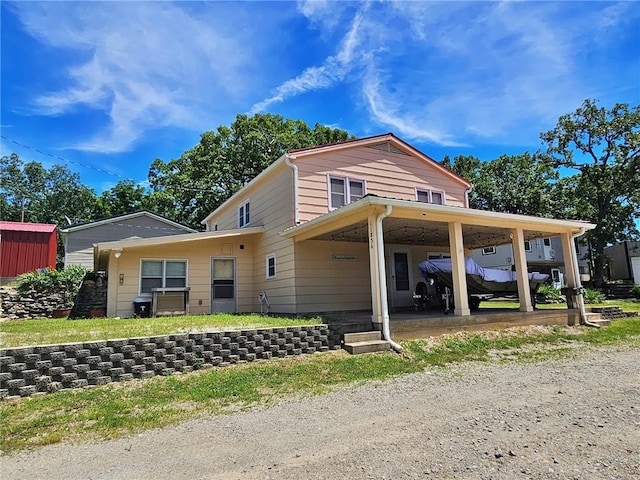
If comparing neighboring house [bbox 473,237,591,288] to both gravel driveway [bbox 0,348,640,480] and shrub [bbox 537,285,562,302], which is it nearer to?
shrub [bbox 537,285,562,302]

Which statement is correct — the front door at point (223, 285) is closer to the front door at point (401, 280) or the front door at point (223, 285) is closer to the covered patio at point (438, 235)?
the covered patio at point (438, 235)

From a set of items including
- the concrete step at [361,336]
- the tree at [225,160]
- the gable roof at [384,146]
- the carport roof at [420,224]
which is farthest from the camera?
the tree at [225,160]

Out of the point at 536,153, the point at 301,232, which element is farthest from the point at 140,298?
the point at 536,153

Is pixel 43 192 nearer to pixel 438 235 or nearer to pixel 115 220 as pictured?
pixel 115 220

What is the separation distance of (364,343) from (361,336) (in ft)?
0.66

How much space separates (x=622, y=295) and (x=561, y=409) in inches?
916

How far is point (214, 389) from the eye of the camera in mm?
5074

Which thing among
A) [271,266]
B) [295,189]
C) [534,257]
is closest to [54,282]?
[271,266]

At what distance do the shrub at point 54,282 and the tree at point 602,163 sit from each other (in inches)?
1116

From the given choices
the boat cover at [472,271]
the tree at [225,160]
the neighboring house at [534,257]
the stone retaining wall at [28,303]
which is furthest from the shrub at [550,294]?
the stone retaining wall at [28,303]

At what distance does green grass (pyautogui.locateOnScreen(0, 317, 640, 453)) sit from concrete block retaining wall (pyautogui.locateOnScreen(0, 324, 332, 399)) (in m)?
0.19

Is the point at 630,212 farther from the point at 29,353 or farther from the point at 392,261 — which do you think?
the point at 29,353

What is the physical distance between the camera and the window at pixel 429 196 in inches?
516

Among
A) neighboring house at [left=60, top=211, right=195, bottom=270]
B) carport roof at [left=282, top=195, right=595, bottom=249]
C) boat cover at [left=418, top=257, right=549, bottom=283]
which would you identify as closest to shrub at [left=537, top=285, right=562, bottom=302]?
carport roof at [left=282, top=195, right=595, bottom=249]
